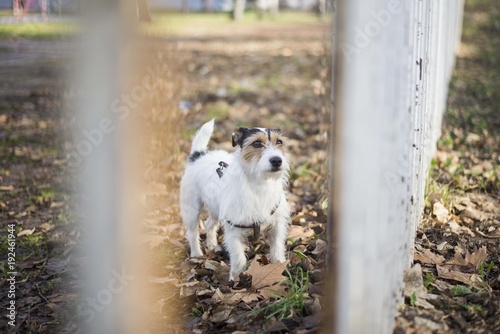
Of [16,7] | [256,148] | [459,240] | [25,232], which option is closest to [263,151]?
[256,148]

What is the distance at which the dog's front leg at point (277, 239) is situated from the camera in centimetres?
411

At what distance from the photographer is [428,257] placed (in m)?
3.76

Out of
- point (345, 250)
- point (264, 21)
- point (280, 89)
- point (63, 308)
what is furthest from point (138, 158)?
point (264, 21)

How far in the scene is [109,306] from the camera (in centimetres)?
225

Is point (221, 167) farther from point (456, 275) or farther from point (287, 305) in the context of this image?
point (456, 275)

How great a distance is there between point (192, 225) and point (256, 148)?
1.06 metres

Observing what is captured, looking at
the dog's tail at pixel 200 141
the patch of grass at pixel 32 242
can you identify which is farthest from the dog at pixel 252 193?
the patch of grass at pixel 32 242

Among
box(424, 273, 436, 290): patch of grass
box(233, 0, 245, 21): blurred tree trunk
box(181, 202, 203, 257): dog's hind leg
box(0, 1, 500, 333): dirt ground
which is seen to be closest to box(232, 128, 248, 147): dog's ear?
box(0, 1, 500, 333): dirt ground

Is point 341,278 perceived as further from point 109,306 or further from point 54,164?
point 54,164

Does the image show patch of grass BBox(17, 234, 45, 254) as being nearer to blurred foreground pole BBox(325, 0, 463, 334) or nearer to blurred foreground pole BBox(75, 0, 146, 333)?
blurred foreground pole BBox(75, 0, 146, 333)

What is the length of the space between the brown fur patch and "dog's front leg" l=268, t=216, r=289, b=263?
1.61 ft

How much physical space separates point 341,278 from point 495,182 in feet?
11.2

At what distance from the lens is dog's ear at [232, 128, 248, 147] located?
4.09m

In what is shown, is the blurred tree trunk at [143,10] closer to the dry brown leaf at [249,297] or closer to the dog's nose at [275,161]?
the dog's nose at [275,161]
